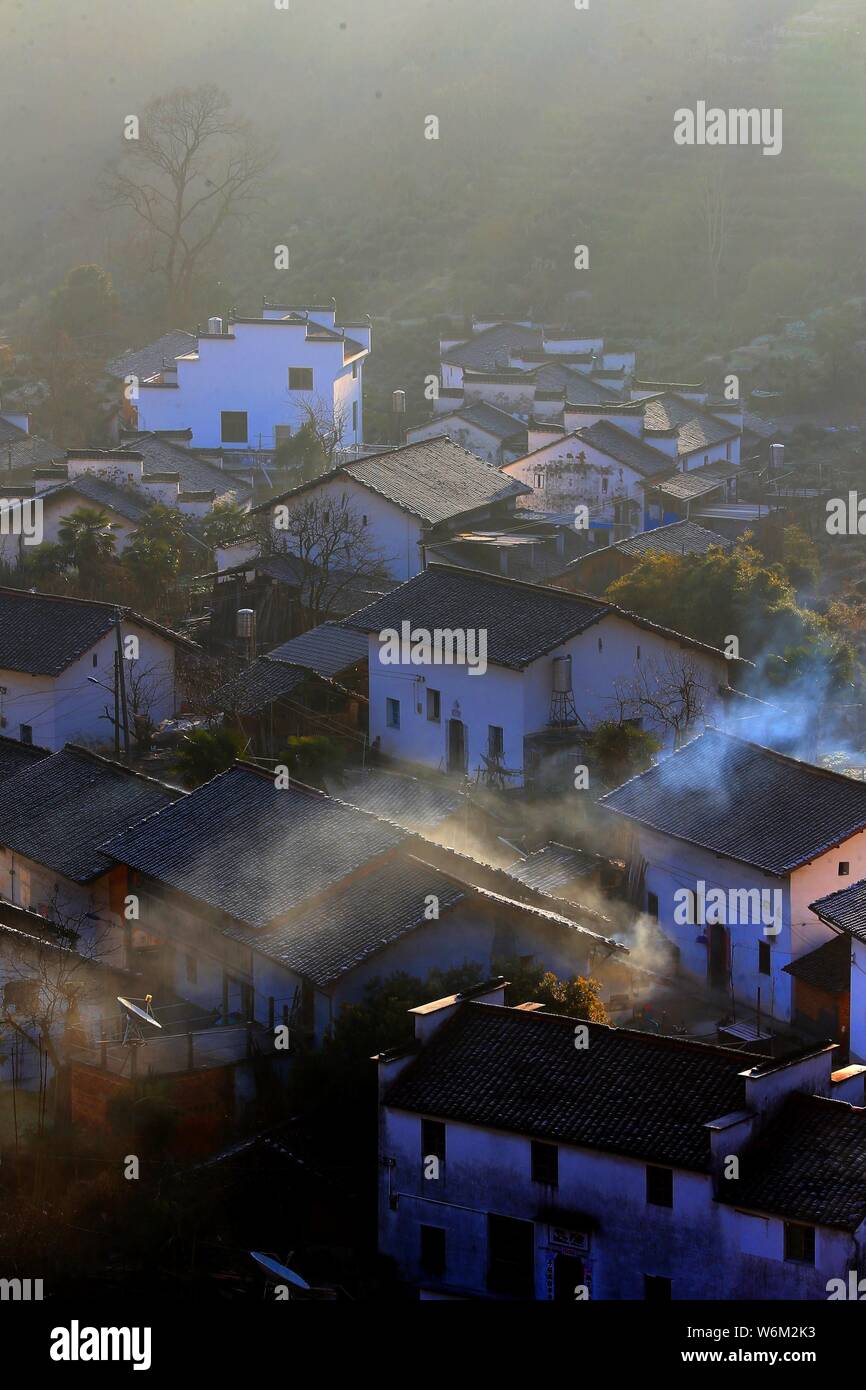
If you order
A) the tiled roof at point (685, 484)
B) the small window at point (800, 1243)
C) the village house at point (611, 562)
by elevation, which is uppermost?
the tiled roof at point (685, 484)

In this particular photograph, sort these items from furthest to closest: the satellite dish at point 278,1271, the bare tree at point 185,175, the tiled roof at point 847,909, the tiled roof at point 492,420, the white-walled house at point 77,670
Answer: the bare tree at point 185,175
the tiled roof at point 492,420
the white-walled house at point 77,670
the tiled roof at point 847,909
the satellite dish at point 278,1271

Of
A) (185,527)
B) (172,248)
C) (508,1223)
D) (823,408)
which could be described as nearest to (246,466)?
(185,527)

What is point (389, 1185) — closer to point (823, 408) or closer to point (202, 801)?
point (202, 801)

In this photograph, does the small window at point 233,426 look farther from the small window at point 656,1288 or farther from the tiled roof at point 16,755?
the small window at point 656,1288

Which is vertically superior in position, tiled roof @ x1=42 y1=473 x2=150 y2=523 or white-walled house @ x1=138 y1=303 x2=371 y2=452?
white-walled house @ x1=138 y1=303 x2=371 y2=452

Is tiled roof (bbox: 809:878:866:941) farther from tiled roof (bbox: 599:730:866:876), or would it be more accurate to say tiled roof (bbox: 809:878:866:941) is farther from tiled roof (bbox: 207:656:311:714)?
tiled roof (bbox: 207:656:311:714)

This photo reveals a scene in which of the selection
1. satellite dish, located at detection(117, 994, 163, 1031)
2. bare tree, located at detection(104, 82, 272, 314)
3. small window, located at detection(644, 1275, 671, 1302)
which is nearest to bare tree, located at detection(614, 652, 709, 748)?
satellite dish, located at detection(117, 994, 163, 1031)

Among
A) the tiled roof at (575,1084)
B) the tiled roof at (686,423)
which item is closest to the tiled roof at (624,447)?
the tiled roof at (686,423)
